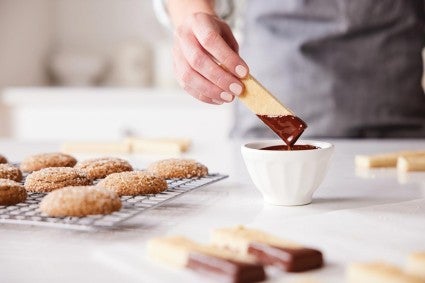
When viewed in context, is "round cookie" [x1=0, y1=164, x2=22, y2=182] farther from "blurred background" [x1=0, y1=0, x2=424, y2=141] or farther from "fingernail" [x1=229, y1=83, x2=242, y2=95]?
"blurred background" [x1=0, y1=0, x2=424, y2=141]

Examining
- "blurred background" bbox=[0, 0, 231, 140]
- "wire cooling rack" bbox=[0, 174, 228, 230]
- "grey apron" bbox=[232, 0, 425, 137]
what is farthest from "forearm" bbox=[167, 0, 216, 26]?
"blurred background" bbox=[0, 0, 231, 140]

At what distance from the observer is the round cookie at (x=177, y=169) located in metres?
1.21

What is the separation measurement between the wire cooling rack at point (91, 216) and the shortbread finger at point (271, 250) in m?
0.15

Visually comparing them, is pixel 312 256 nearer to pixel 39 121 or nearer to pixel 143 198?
pixel 143 198

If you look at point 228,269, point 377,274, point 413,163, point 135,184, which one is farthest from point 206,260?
point 413,163

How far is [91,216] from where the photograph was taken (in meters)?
0.92

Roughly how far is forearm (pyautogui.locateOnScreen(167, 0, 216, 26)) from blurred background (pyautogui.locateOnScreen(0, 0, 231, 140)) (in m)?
1.72

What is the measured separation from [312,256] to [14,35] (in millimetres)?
3164

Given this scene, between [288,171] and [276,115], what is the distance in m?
0.10

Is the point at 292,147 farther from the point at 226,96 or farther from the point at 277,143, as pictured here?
the point at 226,96

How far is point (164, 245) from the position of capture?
780mm

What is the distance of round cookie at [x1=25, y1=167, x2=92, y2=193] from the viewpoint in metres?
1.09

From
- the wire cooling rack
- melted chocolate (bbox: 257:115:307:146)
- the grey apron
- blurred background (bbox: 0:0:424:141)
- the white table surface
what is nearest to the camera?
the white table surface

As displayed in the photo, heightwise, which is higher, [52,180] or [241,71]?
[241,71]
